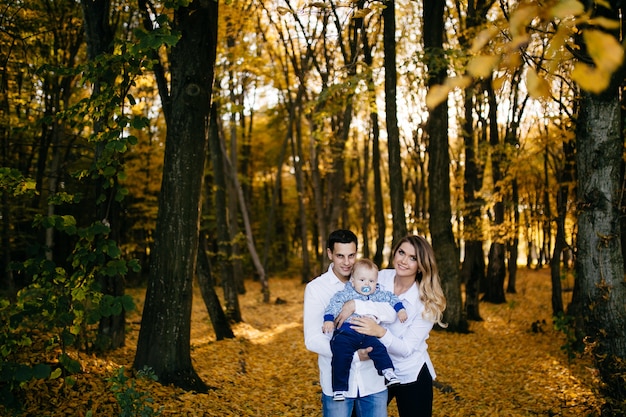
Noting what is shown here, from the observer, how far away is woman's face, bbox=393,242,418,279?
11.5 feet

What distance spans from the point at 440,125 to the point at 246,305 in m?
9.89

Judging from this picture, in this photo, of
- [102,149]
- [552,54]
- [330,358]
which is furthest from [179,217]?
[552,54]

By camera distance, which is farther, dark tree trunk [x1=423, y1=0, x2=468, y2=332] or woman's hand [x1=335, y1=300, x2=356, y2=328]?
dark tree trunk [x1=423, y1=0, x2=468, y2=332]

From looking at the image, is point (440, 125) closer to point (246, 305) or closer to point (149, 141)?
point (246, 305)

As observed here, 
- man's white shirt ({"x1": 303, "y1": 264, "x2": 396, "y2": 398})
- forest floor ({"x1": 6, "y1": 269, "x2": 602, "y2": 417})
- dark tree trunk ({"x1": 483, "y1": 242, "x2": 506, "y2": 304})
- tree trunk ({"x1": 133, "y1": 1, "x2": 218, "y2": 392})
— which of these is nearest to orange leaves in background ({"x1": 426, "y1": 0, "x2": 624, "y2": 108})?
man's white shirt ({"x1": 303, "y1": 264, "x2": 396, "y2": 398})

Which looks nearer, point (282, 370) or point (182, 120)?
point (182, 120)

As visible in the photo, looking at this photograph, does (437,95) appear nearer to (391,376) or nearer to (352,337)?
(352,337)

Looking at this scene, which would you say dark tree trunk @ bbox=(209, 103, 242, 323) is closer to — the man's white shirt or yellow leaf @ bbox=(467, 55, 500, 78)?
the man's white shirt

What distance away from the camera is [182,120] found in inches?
244

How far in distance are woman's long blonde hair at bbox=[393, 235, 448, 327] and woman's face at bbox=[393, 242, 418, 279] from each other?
3 cm

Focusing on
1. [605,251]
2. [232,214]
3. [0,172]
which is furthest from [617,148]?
[232,214]

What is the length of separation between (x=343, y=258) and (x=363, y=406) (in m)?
1.00

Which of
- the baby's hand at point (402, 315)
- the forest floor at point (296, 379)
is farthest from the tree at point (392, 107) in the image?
the baby's hand at point (402, 315)

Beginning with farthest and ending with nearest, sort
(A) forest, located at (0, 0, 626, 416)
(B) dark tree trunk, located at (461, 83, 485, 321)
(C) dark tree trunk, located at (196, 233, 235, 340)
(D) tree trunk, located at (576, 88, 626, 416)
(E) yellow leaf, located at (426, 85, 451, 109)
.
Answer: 1. (B) dark tree trunk, located at (461, 83, 485, 321)
2. (C) dark tree trunk, located at (196, 233, 235, 340)
3. (D) tree trunk, located at (576, 88, 626, 416)
4. (A) forest, located at (0, 0, 626, 416)
5. (E) yellow leaf, located at (426, 85, 451, 109)
